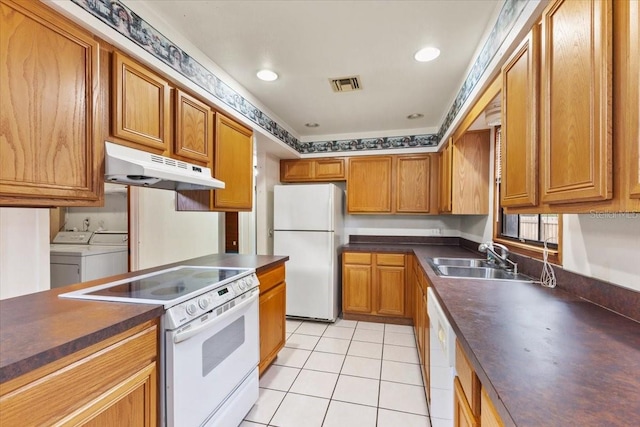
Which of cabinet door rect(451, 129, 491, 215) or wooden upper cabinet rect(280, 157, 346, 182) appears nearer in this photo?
cabinet door rect(451, 129, 491, 215)

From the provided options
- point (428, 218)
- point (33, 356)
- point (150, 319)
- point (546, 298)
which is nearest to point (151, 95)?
point (150, 319)

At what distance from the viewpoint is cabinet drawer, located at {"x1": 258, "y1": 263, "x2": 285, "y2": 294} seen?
2205 millimetres

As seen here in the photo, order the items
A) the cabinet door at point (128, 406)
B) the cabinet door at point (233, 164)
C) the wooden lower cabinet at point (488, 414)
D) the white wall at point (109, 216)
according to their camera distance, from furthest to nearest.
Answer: the white wall at point (109, 216) → the cabinet door at point (233, 164) → the cabinet door at point (128, 406) → the wooden lower cabinet at point (488, 414)

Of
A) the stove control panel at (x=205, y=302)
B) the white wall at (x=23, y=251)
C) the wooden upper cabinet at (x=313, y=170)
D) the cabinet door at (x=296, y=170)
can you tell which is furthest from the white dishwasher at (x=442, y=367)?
the cabinet door at (x=296, y=170)

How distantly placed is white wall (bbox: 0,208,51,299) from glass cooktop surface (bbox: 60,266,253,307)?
16.7 inches

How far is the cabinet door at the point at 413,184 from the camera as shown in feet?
11.8

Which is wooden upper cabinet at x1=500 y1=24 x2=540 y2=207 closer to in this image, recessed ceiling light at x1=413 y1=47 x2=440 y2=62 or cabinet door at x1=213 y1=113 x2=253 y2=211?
recessed ceiling light at x1=413 y1=47 x2=440 y2=62

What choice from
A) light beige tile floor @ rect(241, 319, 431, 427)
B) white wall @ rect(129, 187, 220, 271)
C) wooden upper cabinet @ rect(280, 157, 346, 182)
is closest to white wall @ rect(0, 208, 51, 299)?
white wall @ rect(129, 187, 220, 271)

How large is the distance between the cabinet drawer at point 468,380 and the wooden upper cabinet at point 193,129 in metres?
1.81

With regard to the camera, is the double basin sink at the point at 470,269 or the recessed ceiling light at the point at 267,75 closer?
the double basin sink at the point at 470,269

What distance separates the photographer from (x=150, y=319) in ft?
3.88

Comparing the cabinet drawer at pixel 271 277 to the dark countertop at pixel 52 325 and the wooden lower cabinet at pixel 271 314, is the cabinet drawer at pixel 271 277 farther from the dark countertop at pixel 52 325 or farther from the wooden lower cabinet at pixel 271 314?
the dark countertop at pixel 52 325

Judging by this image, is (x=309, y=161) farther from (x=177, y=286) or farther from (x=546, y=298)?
(x=546, y=298)

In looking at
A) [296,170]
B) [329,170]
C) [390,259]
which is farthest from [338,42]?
[390,259]
